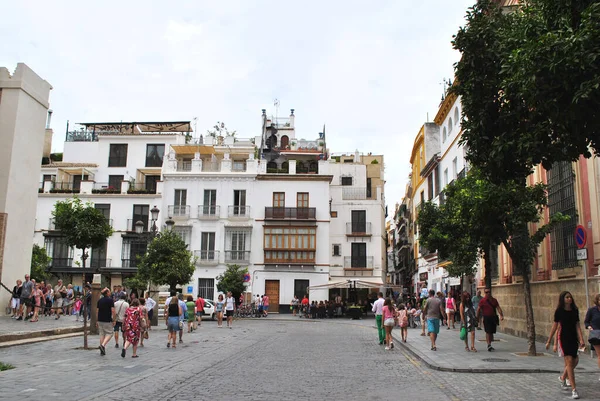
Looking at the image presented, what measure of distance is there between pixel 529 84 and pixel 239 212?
129 ft

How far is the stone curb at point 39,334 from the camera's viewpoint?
50.1 feet

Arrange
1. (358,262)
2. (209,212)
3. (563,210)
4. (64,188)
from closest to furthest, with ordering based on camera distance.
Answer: (563,210), (209,212), (64,188), (358,262)

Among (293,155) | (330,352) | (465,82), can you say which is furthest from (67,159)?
(465,82)

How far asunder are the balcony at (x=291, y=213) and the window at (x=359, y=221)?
4.94 metres

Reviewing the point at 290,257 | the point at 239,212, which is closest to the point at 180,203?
the point at 239,212

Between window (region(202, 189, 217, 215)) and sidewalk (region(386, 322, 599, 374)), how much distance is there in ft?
99.6

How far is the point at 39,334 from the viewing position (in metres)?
17.2

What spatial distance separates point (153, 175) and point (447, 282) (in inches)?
1116

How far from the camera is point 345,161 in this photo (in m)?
59.1

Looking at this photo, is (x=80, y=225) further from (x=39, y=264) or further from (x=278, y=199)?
(x=278, y=199)

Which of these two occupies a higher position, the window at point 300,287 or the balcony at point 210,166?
the balcony at point 210,166

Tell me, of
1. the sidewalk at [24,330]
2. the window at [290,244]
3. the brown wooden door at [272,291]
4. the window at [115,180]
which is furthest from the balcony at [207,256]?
the sidewalk at [24,330]

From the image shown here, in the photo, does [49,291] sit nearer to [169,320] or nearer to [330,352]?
[169,320]

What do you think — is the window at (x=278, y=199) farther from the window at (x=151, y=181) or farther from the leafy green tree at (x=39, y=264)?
the leafy green tree at (x=39, y=264)
